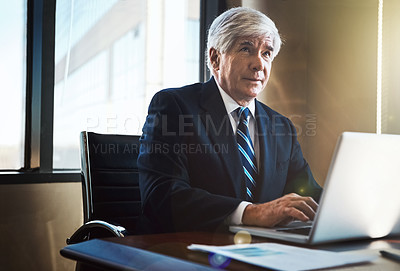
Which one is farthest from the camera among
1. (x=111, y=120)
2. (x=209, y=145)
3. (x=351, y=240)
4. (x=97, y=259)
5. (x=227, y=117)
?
(x=111, y=120)

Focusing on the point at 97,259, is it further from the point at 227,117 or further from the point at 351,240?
the point at 227,117

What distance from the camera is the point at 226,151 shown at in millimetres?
1693

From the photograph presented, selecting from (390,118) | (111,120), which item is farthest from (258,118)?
(111,120)

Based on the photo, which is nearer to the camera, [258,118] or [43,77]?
[258,118]

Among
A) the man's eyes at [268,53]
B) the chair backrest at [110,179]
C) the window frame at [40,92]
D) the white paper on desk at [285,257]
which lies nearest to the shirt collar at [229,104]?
the man's eyes at [268,53]

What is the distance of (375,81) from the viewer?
2596 millimetres

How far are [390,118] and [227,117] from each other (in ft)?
3.87

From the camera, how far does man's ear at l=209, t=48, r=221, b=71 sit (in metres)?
2.06

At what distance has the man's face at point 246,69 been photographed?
1.95 meters

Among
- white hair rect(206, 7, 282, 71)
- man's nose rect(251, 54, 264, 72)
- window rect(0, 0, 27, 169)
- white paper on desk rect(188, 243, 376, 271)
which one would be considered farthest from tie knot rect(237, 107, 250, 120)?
window rect(0, 0, 27, 169)

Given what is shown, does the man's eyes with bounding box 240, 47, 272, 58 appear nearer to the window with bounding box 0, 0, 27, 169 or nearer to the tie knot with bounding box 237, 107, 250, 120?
the tie knot with bounding box 237, 107, 250, 120

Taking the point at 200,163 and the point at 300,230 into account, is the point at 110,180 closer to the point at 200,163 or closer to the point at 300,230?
the point at 200,163

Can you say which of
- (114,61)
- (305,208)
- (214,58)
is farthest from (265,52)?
(114,61)

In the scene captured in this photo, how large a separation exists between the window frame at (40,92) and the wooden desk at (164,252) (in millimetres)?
1916
